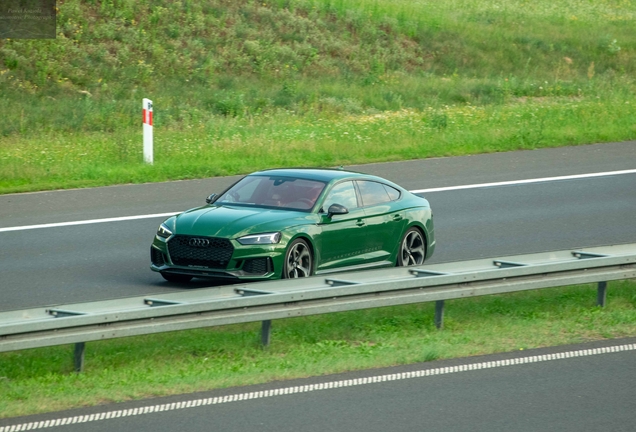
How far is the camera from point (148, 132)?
67.9ft

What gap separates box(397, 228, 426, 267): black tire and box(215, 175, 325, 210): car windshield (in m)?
1.36

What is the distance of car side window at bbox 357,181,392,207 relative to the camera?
13.8 metres

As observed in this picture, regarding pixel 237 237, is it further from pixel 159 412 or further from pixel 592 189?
pixel 592 189

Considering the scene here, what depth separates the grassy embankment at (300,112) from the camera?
9.90 m

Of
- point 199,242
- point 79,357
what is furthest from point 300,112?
point 79,357

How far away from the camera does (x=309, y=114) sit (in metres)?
27.7

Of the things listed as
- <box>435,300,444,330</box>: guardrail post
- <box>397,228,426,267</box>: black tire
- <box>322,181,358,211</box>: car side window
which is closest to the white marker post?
<box>322,181,358,211</box>: car side window

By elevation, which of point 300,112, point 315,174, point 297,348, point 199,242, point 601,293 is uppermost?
point 300,112

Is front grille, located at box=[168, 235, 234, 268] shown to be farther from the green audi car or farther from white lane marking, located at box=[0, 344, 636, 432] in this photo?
white lane marking, located at box=[0, 344, 636, 432]

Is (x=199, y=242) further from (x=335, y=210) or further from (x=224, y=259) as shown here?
(x=335, y=210)

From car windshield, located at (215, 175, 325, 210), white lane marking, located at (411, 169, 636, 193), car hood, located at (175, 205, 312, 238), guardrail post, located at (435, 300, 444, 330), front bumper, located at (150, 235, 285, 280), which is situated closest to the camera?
guardrail post, located at (435, 300, 444, 330)

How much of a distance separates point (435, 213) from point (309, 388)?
9.11 metres

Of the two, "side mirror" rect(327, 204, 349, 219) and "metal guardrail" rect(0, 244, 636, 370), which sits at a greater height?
"side mirror" rect(327, 204, 349, 219)

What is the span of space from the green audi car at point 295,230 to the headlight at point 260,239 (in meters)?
0.01
